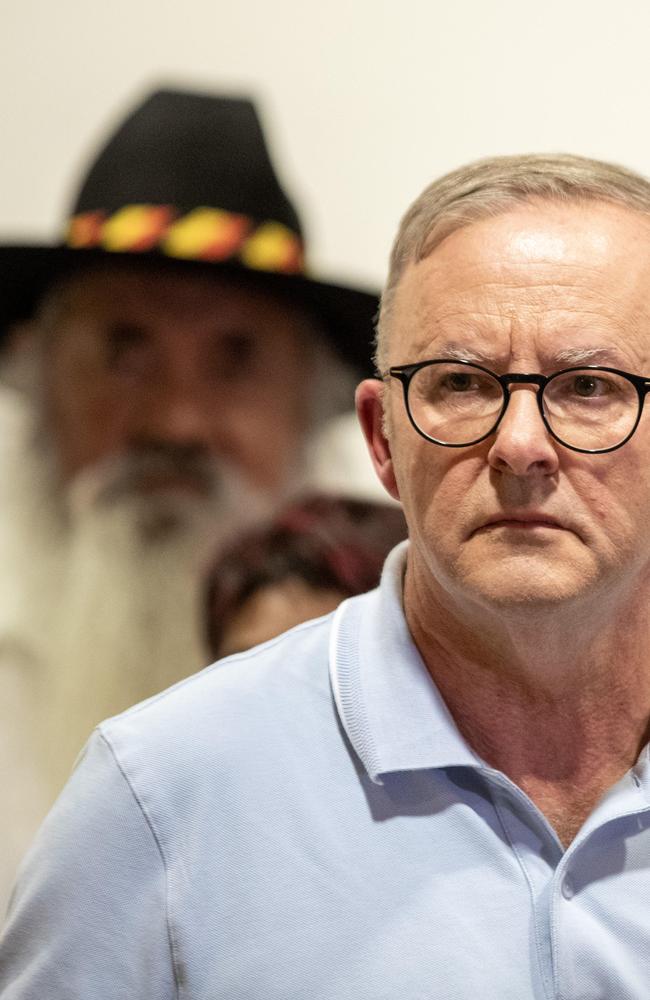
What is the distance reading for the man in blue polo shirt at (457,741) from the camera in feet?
3.12

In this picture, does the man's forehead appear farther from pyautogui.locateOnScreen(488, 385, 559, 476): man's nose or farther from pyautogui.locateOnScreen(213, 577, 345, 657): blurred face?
pyautogui.locateOnScreen(213, 577, 345, 657): blurred face

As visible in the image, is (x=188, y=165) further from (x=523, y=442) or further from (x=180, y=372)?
(x=523, y=442)

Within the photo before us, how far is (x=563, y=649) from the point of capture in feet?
3.31

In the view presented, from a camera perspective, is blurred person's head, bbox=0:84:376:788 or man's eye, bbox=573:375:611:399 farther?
blurred person's head, bbox=0:84:376:788

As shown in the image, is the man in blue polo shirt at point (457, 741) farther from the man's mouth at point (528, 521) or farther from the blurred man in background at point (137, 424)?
the blurred man in background at point (137, 424)

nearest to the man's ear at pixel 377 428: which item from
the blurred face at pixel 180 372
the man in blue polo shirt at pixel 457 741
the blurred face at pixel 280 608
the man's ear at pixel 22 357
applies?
the man in blue polo shirt at pixel 457 741

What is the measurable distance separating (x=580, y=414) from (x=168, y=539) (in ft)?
4.01

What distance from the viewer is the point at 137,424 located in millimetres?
2047

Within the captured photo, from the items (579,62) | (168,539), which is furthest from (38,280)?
(579,62)

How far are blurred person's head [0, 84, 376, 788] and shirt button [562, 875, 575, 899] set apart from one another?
1.11 m

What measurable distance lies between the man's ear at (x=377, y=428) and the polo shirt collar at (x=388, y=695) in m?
0.08

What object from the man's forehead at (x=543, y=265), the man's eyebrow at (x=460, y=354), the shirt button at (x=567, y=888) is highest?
the man's forehead at (x=543, y=265)

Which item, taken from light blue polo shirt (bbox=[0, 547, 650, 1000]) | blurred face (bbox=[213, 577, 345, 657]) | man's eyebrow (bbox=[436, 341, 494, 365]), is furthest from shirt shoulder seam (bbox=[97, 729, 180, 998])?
blurred face (bbox=[213, 577, 345, 657])

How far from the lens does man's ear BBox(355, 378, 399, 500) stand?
112 centimetres
